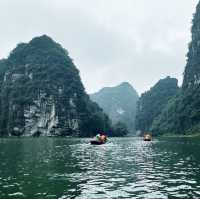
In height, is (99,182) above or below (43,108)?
below

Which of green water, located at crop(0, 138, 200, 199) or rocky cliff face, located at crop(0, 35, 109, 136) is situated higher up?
rocky cliff face, located at crop(0, 35, 109, 136)

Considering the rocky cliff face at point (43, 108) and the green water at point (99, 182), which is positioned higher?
the rocky cliff face at point (43, 108)

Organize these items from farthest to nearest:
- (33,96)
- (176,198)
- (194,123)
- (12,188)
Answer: (33,96), (194,123), (12,188), (176,198)

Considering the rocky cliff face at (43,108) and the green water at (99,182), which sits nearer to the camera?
the green water at (99,182)

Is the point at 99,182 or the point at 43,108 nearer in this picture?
the point at 99,182

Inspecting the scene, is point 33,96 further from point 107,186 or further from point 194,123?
point 107,186

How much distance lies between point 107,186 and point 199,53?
7207 inches

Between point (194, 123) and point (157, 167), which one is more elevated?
point (194, 123)

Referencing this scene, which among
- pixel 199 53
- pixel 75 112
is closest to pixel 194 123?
pixel 199 53

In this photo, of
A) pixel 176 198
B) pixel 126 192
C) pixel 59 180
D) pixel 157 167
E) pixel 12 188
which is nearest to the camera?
pixel 176 198

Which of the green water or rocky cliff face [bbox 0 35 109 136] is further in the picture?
rocky cliff face [bbox 0 35 109 136]

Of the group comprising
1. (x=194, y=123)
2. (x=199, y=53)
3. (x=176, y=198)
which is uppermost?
Answer: (x=199, y=53)

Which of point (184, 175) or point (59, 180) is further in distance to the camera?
point (184, 175)

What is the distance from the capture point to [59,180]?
2738 cm
